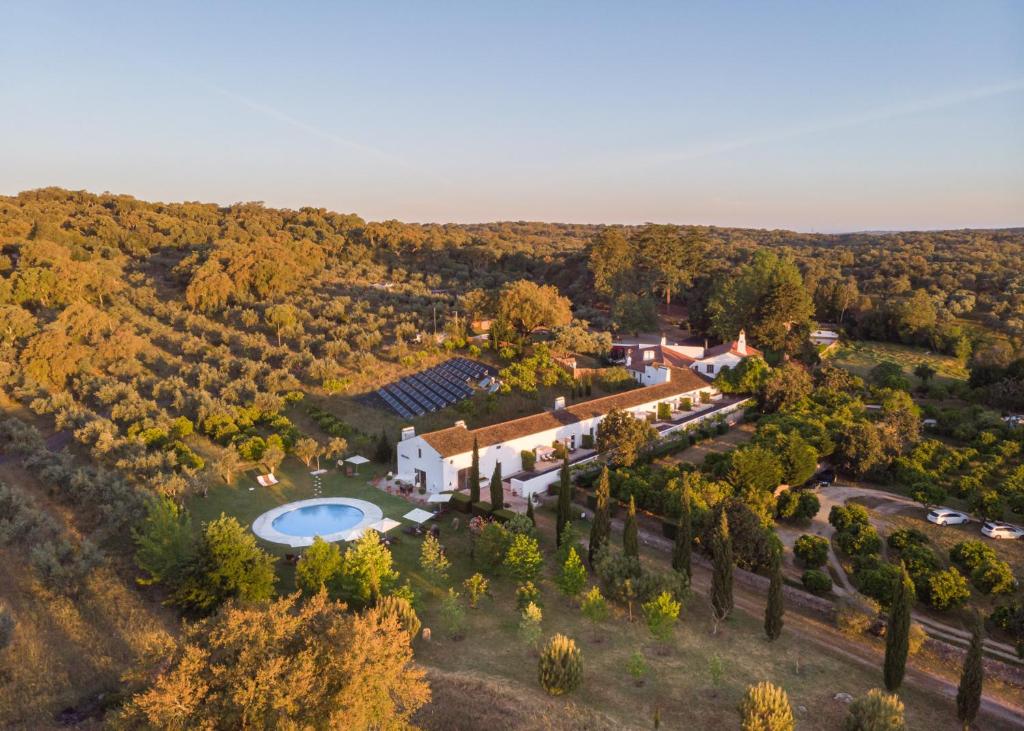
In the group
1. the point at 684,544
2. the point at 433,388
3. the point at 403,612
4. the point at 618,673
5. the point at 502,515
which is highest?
the point at 433,388

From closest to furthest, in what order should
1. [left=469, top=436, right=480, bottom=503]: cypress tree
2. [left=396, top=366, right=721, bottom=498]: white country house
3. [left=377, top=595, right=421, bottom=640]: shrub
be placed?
[left=377, top=595, right=421, bottom=640]: shrub < [left=469, top=436, right=480, bottom=503]: cypress tree < [left=396, top=366, right=721, bottom=498]: white country house

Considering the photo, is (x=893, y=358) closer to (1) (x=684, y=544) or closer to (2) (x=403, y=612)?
(1) (x=684, y=544)

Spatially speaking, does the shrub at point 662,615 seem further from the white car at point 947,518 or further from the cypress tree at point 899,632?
the white car at point 947,518

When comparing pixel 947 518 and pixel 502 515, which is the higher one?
pixel 502 515

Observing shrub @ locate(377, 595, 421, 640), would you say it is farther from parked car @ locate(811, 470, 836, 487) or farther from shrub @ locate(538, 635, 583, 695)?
parked car @ locate(811, 470, 836, 487)

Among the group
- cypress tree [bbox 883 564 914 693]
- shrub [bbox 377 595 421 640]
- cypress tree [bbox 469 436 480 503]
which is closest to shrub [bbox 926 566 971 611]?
cypress tree [bbox 883 564 914 693]

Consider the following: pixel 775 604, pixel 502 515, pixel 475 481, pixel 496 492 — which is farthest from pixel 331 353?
pixel 775 604
